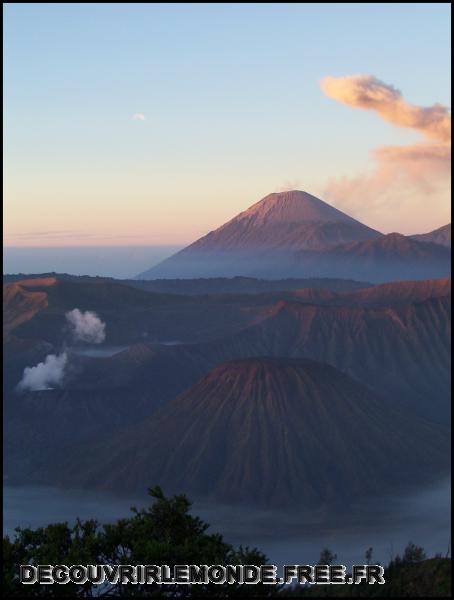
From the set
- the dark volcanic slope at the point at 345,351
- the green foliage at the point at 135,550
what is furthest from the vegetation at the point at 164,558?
the dark volcanic slope at the point at 345,351

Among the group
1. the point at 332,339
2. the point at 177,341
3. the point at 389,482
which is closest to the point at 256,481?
the point at 389,482

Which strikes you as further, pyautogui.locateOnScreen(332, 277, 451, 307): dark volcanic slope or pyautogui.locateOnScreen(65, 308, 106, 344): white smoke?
Result: pyautogui.locateOnScreen(65, 308, 106, 344): white smoke

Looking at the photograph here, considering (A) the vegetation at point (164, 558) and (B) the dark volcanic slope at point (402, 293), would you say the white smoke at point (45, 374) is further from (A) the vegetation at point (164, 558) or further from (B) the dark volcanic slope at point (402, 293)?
(A) the vegetation at point (164, 558)

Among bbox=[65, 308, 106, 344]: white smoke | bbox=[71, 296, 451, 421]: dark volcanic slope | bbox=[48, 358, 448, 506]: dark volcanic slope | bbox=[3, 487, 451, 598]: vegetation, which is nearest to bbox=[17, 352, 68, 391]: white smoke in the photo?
bbox=[71, 296, 451, 421]: dark volcanic slope

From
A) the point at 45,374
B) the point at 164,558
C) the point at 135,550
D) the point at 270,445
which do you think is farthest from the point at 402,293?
the point at 164,558

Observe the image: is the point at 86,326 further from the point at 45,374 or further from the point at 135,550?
the point at 135,550

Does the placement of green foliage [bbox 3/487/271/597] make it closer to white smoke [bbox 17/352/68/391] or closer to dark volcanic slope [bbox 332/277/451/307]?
white smoke [bbox 17/352/68/391]
